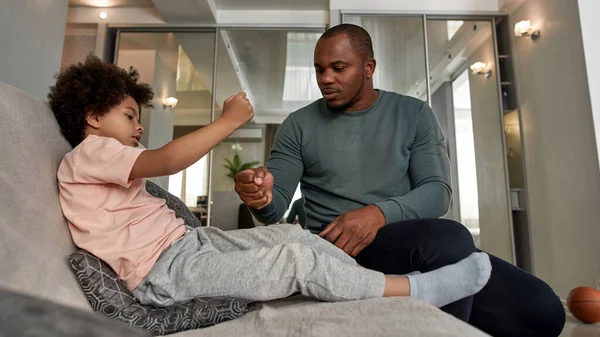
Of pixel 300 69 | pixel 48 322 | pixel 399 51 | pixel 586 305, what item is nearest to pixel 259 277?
pixel 48 322

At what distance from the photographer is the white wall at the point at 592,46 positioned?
2674 millimetres

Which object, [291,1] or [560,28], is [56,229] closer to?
[560,28]

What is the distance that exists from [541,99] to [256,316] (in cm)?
346

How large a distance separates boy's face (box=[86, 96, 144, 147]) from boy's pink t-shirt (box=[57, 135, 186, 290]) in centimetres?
15

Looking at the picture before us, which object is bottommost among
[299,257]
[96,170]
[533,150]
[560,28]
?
[299,257]

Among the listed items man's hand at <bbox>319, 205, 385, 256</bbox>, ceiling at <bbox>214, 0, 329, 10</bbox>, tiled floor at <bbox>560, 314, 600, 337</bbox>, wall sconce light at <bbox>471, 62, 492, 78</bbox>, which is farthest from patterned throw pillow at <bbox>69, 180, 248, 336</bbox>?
wall sconce light at <bbox>471, 62, 492, 78</bbox>

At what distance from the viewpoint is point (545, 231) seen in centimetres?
333

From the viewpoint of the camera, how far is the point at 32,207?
800mm

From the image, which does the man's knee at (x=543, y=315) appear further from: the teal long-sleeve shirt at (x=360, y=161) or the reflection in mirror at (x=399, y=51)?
the reflection in mirror at (x=399, y=51)

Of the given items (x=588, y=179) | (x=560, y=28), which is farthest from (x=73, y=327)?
(x=560, y=28)

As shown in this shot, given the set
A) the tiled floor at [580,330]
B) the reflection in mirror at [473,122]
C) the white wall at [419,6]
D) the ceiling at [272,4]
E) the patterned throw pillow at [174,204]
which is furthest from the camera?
the ceiling at [272,4]

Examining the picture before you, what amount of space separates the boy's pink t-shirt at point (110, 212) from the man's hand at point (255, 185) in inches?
8.1

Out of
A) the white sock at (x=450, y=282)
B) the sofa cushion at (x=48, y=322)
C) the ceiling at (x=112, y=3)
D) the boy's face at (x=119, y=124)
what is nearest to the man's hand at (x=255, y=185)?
the boy's face at (x=119, y=124)

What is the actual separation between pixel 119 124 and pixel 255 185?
0.43m
